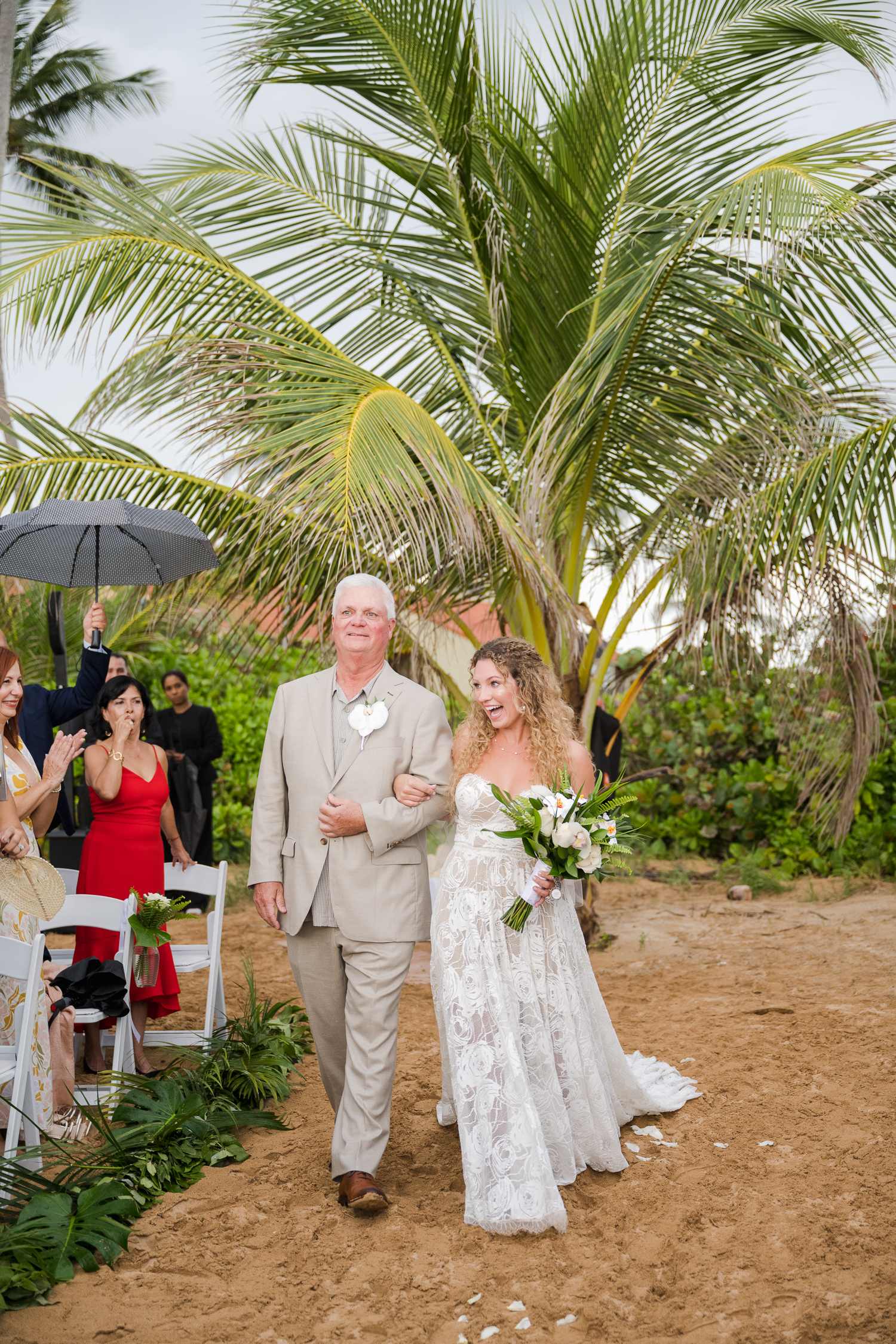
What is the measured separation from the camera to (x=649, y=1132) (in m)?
4.25

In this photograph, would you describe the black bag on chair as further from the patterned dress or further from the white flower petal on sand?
the white flower petal on sand

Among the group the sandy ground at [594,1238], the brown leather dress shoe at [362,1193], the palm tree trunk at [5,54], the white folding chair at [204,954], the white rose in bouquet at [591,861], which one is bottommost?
the sandy ground at [594,1238]

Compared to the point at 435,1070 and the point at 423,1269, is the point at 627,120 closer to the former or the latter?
the point at 435,1070

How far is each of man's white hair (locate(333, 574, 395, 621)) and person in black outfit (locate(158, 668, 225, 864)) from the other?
5.61 m

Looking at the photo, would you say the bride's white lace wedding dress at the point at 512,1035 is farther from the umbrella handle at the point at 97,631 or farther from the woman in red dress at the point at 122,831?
the umbrella handle at the point at 97,631

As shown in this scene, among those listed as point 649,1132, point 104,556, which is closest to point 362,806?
point 649,1132

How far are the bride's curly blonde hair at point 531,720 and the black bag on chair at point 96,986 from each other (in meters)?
1.60

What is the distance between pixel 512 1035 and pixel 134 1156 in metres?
1.46

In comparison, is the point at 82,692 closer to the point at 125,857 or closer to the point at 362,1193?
the point at 125,857

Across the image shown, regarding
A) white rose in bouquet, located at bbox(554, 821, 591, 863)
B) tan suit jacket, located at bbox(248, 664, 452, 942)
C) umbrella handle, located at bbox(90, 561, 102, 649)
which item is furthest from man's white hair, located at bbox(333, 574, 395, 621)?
umbrella handle, located at bbox(90, 561, 102, 649)

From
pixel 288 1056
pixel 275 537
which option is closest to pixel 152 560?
pixel 275 537

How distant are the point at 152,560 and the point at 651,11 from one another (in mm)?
3918

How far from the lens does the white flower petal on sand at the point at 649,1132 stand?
4.21 m

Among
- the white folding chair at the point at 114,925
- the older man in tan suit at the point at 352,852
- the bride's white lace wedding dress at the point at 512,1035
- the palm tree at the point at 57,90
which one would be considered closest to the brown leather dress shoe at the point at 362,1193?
the older man in tan suit at the point at 352,852
